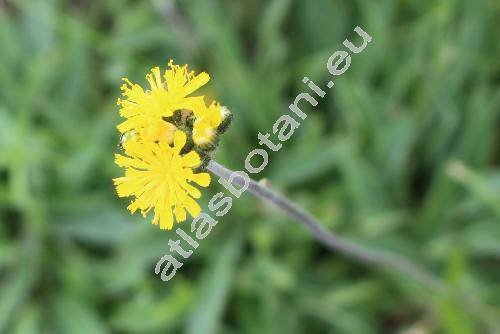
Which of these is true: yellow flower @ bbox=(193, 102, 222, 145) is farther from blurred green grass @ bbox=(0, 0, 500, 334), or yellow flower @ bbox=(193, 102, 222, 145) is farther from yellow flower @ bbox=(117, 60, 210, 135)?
blurred green grass @ bbox=(0, 0, 500, 334)

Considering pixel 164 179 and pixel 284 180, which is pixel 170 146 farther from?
pixel 284 180

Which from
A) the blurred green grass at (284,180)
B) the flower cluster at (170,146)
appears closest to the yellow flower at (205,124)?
the flower cluster at (170,146)

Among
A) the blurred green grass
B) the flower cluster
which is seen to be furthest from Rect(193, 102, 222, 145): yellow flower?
the blurred green grass

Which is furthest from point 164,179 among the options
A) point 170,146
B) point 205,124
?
point 205,124

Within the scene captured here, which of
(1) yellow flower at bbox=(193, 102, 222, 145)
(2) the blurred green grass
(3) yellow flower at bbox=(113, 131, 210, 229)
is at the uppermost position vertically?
(2) the blurred green grass

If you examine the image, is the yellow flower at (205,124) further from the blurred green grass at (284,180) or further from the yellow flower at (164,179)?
the blurred green grass at (284,180)

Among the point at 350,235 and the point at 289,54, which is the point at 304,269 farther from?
the point at 289,54
